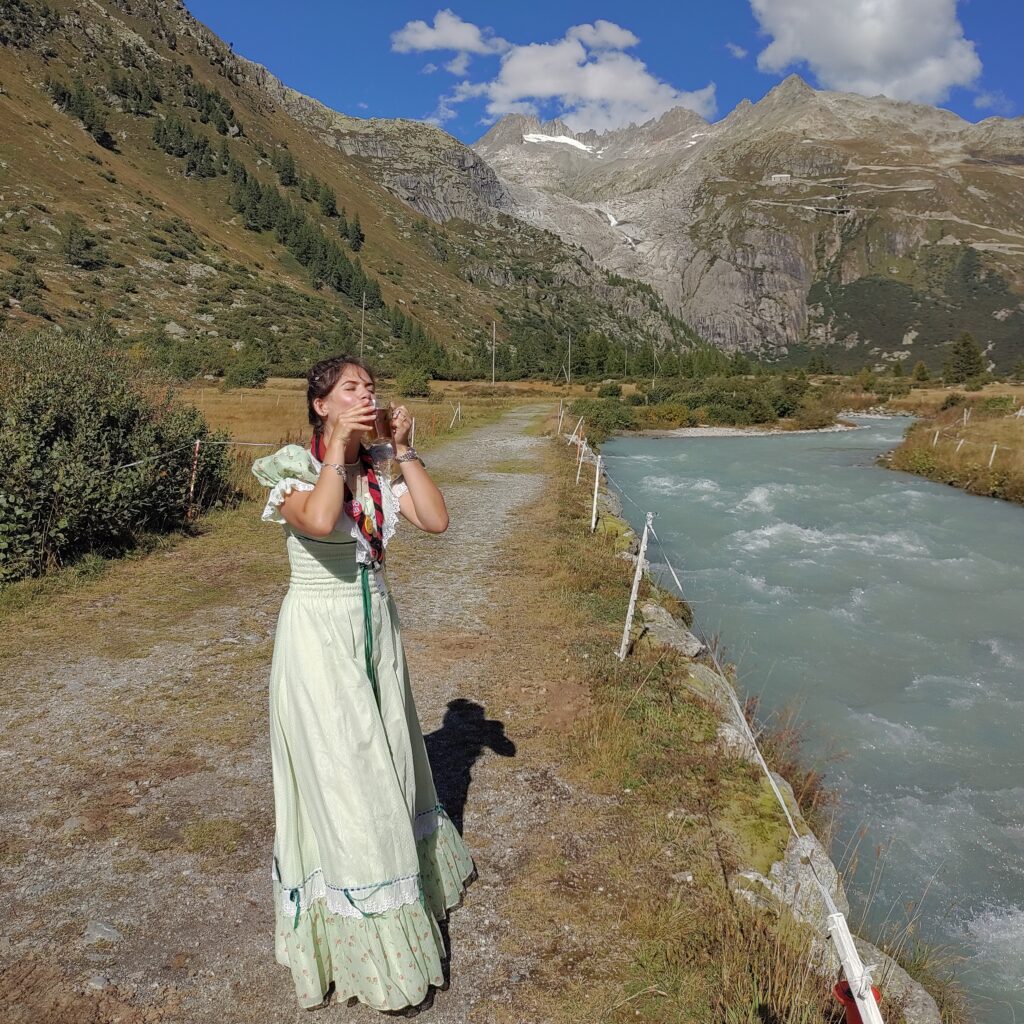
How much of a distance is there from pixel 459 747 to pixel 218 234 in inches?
4215

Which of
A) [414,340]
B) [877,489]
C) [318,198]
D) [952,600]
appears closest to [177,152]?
[318,198]

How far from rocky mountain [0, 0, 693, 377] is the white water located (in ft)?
139

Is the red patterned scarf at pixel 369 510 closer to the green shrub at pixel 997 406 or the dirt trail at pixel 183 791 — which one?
the dirt trail at pixel 183 791

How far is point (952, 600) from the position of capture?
13.5 metres

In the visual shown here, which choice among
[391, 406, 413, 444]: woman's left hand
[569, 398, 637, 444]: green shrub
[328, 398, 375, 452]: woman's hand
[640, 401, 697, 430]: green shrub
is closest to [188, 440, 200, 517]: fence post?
[391, 406, 413, 444]: woman's left hand

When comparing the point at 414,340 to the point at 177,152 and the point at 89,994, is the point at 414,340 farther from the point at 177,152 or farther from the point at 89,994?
the point at 89,994

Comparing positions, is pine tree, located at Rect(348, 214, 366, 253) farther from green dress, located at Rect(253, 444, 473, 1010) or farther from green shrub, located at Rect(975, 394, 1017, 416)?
green dress, located at Rect(253, 444, 473, 1010)

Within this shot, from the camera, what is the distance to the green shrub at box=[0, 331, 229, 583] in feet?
28.9

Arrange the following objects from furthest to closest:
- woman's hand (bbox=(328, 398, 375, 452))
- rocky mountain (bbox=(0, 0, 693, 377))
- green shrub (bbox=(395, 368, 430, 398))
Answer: rocky mountain (bbox=(0, 0, 693, 377))
green shrub (bbox=(395, 368, 430, 398))
woman's hand (bbox=(328, 398, 375, 452))

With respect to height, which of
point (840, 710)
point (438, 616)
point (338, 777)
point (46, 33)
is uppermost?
point (46, 33)

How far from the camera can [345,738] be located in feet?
9.15

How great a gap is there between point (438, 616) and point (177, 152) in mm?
130557

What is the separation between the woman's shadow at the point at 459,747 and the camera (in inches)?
189

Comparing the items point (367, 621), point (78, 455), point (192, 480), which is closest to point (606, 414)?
point (192, 480)
